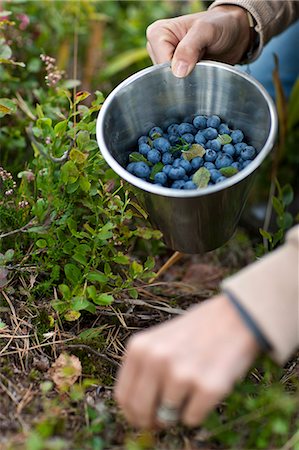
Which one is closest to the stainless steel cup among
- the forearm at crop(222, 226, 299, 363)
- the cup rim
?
the cup rim

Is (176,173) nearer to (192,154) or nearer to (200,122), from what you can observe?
(192,154)

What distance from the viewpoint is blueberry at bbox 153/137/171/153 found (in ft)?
5.07

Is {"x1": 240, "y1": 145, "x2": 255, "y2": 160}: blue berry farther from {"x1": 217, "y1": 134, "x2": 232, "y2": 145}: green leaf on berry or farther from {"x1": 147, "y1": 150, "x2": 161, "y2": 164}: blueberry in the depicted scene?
{"x1": 147, "y1": 150, "x2": 161, "y2": 164}: blueberry

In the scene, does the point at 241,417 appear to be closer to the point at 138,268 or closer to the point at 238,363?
the point at 238,363

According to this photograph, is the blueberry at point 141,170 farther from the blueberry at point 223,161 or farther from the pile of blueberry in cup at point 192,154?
the blueberry at point 223,161

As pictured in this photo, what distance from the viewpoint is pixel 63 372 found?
1280mm

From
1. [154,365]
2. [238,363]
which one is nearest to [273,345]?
[238,363]

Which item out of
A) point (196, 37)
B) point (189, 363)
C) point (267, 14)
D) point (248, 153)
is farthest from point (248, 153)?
point (189, 363)

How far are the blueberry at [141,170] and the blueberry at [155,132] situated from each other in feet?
0.43

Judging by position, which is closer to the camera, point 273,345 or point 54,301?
point 273,345

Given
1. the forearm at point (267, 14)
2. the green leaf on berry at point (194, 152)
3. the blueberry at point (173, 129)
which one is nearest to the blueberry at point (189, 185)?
the green leaf on berry at point (194, 152)

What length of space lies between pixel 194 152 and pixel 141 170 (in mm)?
142

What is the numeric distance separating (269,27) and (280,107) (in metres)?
0.40

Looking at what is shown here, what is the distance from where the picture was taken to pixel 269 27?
1827 millimetres
